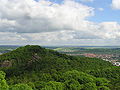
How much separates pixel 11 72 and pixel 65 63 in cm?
3595

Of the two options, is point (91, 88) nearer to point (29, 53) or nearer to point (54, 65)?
point (54, 65)

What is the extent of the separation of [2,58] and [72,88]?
7479cm

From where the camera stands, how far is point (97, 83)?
66438mm

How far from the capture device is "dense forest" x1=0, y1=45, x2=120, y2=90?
6475 cm

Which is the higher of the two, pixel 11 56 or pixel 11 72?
pixel 11 56

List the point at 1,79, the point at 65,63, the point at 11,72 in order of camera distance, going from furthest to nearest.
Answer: the point at 65,63 → the point at 11,72 → the point at 1,79

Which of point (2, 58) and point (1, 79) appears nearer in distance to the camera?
point (1, 79)

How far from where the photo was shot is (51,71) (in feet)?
308

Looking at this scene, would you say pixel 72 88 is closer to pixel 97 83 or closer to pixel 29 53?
pixel 97 83

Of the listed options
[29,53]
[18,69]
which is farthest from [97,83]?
[29,53]

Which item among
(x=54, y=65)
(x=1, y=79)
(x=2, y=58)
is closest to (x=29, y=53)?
(x=2, y=58)

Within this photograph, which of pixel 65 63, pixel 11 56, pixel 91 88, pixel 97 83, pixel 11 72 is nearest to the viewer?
pixel 91 88

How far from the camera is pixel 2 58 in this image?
118 m

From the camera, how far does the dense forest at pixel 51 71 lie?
2549 inches
